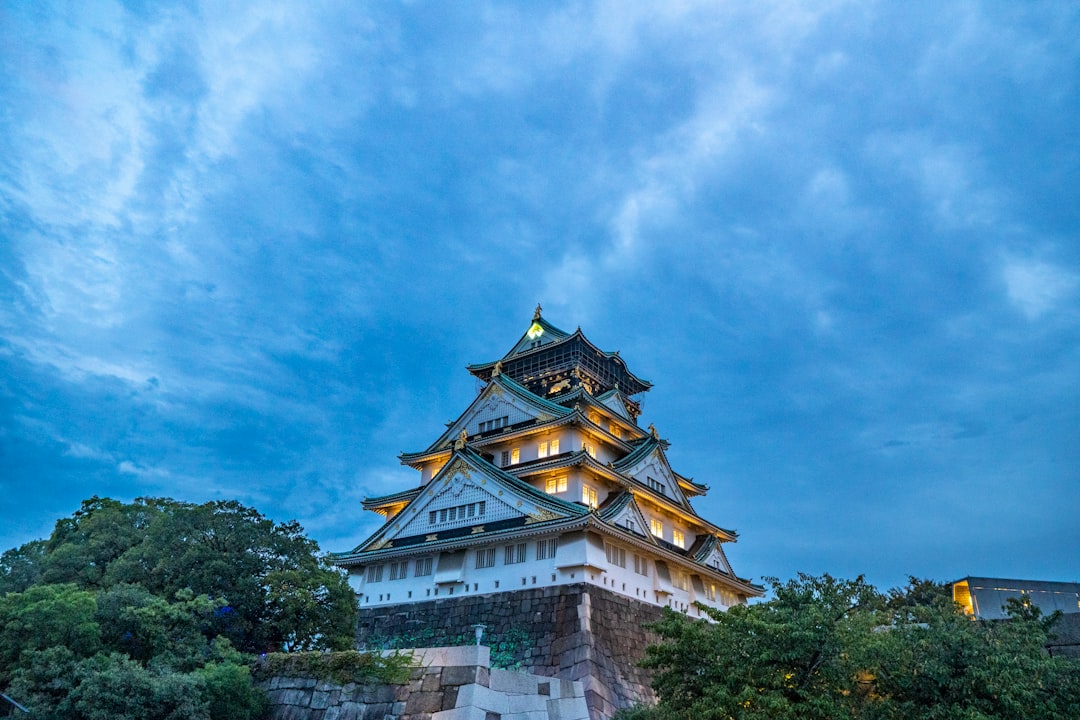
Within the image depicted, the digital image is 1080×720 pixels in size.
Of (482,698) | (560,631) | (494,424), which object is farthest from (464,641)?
(494,424)

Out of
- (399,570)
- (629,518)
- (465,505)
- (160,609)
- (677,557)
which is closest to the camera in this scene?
(160,609)

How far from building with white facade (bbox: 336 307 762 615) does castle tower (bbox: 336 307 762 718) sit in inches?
2.7

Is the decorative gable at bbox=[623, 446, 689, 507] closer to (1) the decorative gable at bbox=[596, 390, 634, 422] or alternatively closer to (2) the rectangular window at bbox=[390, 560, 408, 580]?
(1) the decorative gable at bbox=[596, 390, 634, 422]

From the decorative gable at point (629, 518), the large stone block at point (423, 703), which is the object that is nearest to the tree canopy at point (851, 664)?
the large stone block at point (423, 703)

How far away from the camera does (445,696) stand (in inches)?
831

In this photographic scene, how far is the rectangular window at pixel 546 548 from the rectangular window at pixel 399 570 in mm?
7696

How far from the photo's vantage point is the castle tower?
29953 millimetres

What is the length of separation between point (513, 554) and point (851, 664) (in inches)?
652

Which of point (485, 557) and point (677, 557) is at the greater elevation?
point (677, 557)

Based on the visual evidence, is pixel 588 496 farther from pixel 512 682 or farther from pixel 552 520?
pixel 512 682

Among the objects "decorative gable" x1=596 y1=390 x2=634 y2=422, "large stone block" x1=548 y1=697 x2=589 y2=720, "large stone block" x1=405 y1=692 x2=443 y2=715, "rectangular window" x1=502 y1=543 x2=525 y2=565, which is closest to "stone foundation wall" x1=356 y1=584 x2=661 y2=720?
"large stone block" x1=548 y1=697 x2=589 y2=720

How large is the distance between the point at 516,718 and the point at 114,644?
16.1m

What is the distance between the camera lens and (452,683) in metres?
21.3

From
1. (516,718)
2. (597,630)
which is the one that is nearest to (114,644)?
(516,718)
